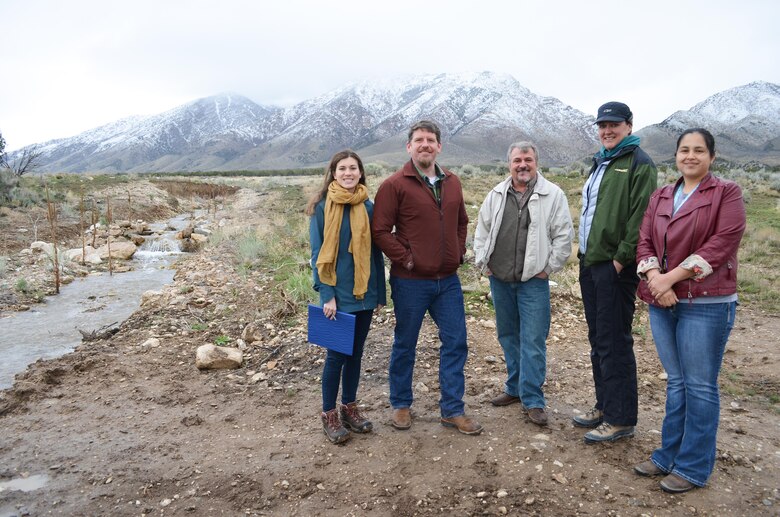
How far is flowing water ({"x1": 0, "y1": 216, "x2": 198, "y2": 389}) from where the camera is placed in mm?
6211

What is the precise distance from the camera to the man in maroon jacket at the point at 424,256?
3326mm

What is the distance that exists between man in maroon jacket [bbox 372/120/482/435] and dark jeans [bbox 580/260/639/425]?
86cm

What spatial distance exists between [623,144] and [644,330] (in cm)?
353

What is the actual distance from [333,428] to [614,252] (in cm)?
217

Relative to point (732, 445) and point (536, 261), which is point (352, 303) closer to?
point (536, 261)

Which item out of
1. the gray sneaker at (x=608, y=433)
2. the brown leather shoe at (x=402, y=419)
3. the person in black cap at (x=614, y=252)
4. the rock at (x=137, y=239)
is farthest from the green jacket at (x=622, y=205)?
the rock at (x=137, y=239)

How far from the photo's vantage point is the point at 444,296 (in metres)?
3.55

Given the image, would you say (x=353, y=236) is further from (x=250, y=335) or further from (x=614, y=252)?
(x=250, y=335)

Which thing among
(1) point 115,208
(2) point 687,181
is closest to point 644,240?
(2) point 687,181

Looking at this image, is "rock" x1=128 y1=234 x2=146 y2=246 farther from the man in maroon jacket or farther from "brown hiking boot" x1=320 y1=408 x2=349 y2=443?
the man in maroon jacket

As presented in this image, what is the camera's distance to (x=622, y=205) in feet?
10.2

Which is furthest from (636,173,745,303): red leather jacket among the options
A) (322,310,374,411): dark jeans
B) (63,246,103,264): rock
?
(63,246,103,264): rock

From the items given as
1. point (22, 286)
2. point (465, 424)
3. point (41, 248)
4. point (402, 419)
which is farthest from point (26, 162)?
point (465, 424)

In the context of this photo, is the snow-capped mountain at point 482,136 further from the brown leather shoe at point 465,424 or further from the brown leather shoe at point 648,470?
the brown leather shoe at point 648,470
